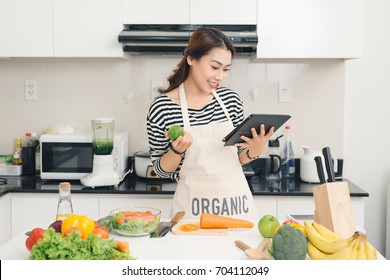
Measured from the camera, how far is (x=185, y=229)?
1850 mm

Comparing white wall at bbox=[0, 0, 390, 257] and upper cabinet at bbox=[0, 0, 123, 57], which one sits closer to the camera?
upper cabinet at bbox=[0, 0, 123, 57]

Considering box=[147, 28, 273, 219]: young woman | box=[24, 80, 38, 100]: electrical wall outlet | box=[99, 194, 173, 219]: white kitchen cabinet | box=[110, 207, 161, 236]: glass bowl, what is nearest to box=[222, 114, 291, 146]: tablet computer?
box=[147, 28, 273, 219]: young woman

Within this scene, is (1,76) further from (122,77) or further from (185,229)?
(185,229)

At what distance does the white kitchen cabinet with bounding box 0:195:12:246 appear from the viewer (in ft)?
9.68

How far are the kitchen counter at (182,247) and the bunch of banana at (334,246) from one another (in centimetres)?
17

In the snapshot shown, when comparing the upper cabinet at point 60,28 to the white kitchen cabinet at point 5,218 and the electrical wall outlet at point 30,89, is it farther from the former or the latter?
the white kitchen cabinet at point 5,218

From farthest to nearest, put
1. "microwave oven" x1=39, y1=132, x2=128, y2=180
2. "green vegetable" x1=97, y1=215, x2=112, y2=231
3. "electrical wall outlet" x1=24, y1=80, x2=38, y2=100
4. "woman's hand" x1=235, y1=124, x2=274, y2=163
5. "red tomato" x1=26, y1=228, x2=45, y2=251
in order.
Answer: "electrical wall outlet" x1=24, y1=80, x2=38, y2=100 → "microwave oven" x1=39, y1=132, x2=128, y2=180 → "woman's hand" x1=235, y1=124, x2=274, y2=163 → "green vegetable" x1=97, y1=215, x2=112, y2=231 → "red tomato" x1=26, y1=228, x2=45, y2=251

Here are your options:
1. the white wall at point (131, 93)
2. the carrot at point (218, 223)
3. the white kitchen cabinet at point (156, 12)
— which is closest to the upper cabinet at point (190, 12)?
the white kitchen cabinet at point (156, 12)

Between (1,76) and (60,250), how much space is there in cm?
239

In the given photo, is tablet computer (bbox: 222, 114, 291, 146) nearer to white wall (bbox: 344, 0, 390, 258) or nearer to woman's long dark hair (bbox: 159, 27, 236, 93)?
woman's long dark hair (bbox: 159, 27, 236, 93)

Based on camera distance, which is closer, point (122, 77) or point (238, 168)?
point (238, 168)

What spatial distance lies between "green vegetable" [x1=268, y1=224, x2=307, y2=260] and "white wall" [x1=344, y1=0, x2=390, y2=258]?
2.04 meters

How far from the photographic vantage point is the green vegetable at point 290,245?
4.89 ft

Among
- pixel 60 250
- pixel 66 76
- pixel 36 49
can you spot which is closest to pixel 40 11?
pixel 36 49
